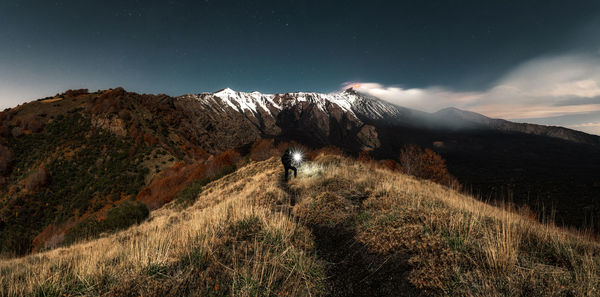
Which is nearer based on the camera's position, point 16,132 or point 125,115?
point 16,132

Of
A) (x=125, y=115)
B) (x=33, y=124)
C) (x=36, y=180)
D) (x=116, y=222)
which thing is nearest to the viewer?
(x=116, y=222)

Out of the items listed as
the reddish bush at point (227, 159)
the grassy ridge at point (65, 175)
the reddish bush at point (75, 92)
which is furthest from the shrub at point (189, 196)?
the reddish bush at point (75, 92)

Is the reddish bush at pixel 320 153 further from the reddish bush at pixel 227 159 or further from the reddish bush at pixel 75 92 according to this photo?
the reddish bush at pixel 75 92

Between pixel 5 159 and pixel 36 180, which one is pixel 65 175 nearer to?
Result: pixel 36 180

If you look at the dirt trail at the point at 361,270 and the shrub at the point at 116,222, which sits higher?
the dirt trail at the point at 361,270

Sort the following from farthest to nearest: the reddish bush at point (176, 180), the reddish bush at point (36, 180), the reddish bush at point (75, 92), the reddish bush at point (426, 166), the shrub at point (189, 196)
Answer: the reddish bush at point (426, 166) → the reddish bush at point (75, 92) → the reddish bush at point (36, 180) → the reddish bush at point (176, 180) → the shrub at point (189, 196)

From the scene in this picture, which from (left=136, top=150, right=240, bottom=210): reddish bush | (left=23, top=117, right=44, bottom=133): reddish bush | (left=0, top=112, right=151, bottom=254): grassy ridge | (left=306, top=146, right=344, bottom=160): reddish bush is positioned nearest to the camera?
(left=306, top=146, right=344, bottom=160): reddish bush

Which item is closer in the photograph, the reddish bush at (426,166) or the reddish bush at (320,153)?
the reddish bush at (320,153)

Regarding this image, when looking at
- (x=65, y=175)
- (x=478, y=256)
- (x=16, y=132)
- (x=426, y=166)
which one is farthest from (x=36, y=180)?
(x=426, y=166)

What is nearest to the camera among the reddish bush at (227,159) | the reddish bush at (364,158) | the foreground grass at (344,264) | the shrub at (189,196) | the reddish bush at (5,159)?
the foreground grass at (344,264)

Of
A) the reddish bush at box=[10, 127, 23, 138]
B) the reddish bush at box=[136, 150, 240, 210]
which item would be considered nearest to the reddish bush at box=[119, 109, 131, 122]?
the reddish bush at box=[10, 127, 23, 138]

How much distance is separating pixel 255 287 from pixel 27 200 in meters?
51.0

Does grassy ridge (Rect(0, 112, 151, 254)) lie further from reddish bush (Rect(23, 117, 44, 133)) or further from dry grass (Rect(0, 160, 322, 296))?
dry grass (Rect(0, 160, 322, 296))

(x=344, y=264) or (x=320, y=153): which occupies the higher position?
→ (x=320, y=153)
